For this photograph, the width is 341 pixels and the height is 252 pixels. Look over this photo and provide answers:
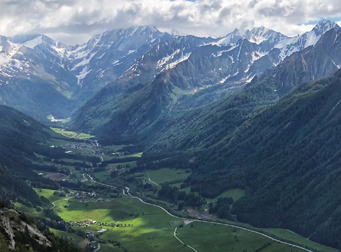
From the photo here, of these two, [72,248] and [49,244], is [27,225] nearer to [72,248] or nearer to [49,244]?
[49,244]

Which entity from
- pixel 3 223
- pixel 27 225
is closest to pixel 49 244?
pixel 27 225

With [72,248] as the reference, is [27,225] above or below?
above

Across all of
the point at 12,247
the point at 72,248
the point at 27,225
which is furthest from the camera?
the point at 72,248

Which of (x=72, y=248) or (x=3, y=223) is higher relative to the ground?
(x=3, y=223)

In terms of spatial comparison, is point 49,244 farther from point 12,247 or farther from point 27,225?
point 12,247

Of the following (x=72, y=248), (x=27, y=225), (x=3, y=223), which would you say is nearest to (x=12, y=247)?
(x=3, y=223)

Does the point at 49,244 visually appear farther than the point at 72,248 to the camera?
No

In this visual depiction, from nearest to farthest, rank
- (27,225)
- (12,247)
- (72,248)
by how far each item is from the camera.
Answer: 1. (12,247)
2. (27,225)
3. (72,248)

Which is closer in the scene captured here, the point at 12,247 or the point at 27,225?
the point at 12,247

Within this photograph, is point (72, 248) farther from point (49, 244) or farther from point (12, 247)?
point (12, 247)
